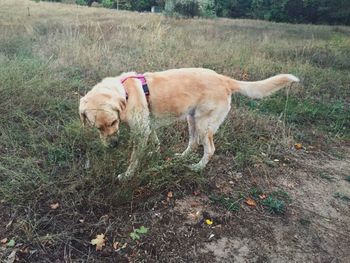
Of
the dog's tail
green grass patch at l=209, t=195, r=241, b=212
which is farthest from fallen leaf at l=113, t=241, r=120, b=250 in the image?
the dog's tail

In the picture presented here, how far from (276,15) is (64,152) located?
34.5 metres

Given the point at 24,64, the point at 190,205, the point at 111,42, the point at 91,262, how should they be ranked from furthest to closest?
the point at 111,42
the point at 24,64
the point at 190,205
the point at 91,262

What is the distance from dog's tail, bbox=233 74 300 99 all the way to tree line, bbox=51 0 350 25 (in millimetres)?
18104

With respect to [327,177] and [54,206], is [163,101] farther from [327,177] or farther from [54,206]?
[327,177]

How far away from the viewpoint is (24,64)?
18.5 feet

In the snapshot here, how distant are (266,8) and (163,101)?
34.4 metres

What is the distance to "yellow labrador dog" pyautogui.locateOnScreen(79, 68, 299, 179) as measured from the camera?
10.3 feet

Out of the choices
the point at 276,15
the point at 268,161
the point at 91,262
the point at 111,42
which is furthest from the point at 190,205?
the point at 276,15

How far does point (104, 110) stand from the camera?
9.95 feet

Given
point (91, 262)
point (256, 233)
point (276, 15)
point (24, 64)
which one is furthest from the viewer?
Result: point (276, 15)

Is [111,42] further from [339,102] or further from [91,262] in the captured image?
[91,262]

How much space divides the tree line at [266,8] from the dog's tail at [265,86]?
713 inches

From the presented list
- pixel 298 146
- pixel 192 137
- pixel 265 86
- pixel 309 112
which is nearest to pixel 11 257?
pixel 192 137

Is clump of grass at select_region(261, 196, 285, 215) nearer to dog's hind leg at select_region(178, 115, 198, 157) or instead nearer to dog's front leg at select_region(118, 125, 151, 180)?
dog's hind leg at select_region(178, 115, 198, 157)
